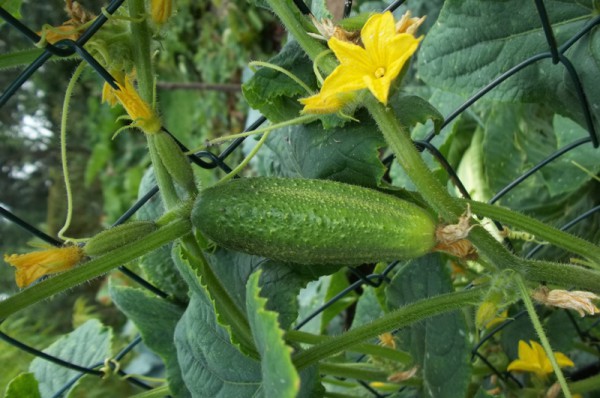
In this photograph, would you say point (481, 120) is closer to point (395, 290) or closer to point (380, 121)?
point (395, 290)

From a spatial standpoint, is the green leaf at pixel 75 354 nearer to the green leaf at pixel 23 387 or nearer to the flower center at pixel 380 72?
the green leaf at pixel 23 387

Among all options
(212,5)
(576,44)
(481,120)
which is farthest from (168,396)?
(212,5)

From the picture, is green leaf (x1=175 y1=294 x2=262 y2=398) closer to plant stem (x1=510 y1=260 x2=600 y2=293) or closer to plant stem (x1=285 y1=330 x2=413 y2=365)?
plant stem (x1=285 y1=330 x2=413 y2=365)

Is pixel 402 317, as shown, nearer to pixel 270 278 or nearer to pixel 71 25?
pixel 270 278

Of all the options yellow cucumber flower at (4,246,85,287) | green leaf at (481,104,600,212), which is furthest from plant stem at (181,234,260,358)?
green leaf at (481,104,600,212)

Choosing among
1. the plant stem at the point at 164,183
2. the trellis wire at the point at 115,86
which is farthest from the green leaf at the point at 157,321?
the plant stem at the point at 164,183

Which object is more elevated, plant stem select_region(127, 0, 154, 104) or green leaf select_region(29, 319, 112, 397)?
plant stem select_region(127, 0, 154, 104)
